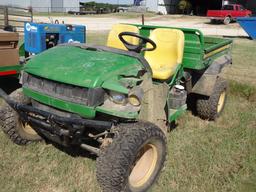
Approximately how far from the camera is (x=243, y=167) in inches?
155

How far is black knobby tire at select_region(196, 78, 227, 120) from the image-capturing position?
5.11 m

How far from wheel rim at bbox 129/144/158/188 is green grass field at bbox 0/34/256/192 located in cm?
16

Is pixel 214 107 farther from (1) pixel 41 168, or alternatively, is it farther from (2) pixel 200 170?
(1) pixel 41 168

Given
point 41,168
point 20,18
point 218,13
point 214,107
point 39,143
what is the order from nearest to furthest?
point 41,168 < point 39,143 < point 214,107 < point 20,18 < point 218,13

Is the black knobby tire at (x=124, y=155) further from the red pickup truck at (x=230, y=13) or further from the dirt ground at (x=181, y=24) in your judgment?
the red pickup truck at (x=230, y=13)

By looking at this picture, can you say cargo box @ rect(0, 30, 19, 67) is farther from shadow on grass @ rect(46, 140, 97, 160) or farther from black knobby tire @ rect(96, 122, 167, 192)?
black knobby tire @ rect(96, 122, 167, 192)

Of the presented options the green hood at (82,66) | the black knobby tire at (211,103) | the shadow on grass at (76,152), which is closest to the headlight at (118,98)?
the green hood at (82,66)

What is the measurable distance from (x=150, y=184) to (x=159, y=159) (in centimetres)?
27

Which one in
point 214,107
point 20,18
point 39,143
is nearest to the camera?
point 39,143

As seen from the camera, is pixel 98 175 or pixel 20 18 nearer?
pixel 98 175

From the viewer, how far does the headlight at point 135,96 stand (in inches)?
123

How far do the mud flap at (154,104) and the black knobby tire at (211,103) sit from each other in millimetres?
1458

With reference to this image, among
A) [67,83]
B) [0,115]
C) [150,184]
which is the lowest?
[150,184]

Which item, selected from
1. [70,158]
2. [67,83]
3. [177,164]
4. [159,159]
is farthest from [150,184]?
[67,83]
